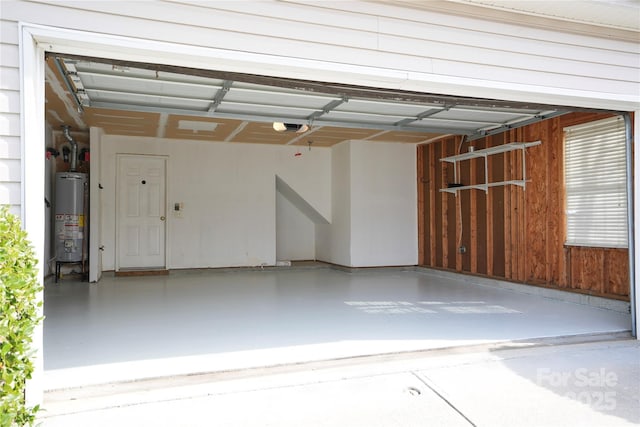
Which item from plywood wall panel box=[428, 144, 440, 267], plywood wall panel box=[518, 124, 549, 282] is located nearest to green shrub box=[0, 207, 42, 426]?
plywood wall panel box=[518, 124, 549, 282]

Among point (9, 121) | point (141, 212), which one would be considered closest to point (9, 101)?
point (9, 121)

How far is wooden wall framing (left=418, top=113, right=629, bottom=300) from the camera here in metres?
5.37

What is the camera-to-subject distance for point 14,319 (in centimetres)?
162

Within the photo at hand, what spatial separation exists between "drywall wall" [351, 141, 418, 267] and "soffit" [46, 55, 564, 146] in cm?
51

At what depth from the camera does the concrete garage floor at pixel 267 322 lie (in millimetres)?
3184

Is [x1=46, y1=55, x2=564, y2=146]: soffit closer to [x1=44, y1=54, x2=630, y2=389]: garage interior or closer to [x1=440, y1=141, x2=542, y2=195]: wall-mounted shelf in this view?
[x1=44, y1=54, x2=630, y2=389]: garage interior

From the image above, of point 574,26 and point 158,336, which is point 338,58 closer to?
point 574,26

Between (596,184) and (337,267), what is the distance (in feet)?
15.8

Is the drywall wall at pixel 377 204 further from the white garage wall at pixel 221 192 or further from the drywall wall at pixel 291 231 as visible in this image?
the drywall wall at pixel 291 231

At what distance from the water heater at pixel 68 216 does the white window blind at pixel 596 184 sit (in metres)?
6.92

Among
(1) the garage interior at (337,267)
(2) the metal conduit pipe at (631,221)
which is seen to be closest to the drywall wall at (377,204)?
(1) the garage interior at (337,267)

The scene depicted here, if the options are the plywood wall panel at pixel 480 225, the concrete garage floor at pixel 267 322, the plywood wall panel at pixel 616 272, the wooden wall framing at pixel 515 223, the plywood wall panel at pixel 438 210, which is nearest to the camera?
the concrete garage floor at pixel 267 322

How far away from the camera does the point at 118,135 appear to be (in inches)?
314

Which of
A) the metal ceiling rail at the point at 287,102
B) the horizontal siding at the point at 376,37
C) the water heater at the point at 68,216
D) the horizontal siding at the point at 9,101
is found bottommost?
the water heater at the point at 68,216
